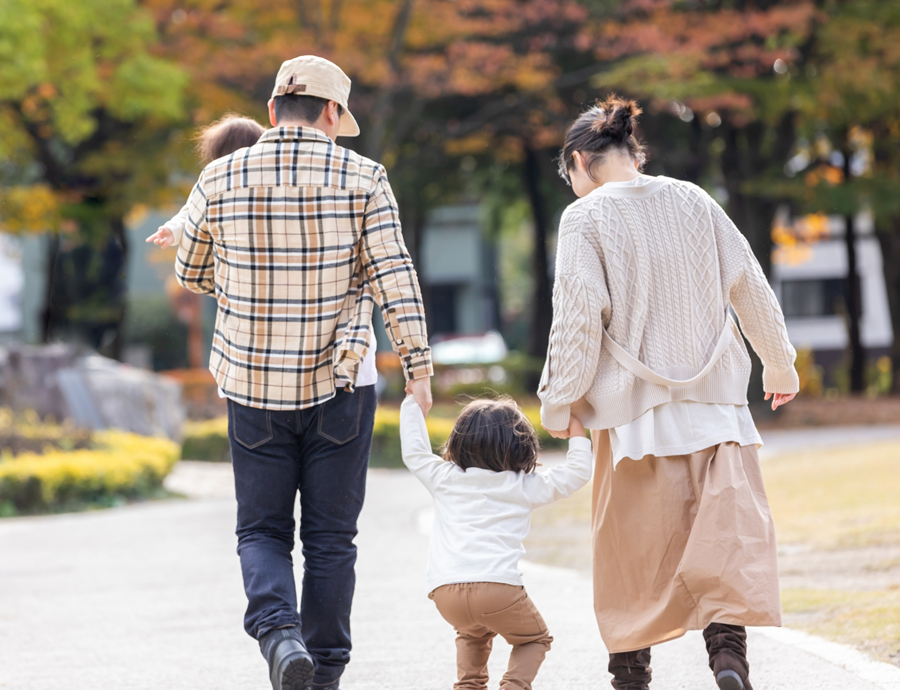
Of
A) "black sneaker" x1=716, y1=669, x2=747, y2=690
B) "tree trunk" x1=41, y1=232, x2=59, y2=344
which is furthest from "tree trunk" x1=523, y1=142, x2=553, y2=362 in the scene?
"black sneaker" x1=716, y1=669, x2=747, y2=690

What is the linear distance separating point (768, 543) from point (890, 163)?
58.1 ft

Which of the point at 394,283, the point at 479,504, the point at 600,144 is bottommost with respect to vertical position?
the point at 479,504

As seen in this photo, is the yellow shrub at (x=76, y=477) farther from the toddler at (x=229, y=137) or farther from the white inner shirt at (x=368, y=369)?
the white inner shirt at (x=368, y=369)

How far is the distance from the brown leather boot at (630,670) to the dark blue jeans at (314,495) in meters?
0.80

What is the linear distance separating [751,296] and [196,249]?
5.50 feet

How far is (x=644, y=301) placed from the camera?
3.18 m

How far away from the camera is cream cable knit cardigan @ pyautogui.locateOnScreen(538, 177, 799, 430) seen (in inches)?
124

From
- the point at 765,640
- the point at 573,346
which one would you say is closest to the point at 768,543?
the point at 573,346

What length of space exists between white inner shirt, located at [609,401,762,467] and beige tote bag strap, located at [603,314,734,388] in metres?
0.08

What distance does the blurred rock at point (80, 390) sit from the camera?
39.8ft

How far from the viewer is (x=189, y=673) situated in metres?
3.87

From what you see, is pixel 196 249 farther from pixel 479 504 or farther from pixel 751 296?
pixel 751 296

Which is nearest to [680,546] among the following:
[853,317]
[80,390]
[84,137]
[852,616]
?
[852,616]

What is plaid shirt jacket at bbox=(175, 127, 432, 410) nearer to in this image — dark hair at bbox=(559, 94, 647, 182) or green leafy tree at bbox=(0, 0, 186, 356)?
dark hair at bbox=(559, 94, 647, 182)
